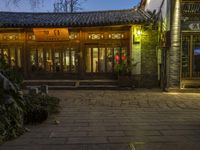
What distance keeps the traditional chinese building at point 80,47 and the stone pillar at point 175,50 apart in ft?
4.39

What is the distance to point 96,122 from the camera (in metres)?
6.06

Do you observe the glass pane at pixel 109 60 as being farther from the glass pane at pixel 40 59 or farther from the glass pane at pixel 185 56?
the glass pane at pixel 185 56

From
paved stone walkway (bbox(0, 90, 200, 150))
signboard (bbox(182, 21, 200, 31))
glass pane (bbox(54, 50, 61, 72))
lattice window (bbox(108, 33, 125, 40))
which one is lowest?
paved stone walkway (bbox(0, 90, 200, 150))

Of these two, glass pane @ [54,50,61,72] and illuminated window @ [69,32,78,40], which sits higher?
illuminated window @ [69,32,78,40]

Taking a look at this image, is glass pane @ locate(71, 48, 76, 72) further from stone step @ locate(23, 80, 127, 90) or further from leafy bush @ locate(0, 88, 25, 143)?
A: leafy bush @ locate(0, 88, 25, 143)

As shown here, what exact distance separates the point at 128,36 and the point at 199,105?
5536 mm

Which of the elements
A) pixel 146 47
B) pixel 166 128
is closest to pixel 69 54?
pixel 146 47

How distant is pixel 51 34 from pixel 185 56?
6.36m

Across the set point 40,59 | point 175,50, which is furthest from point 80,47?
point 175,50

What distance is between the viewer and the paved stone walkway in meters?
4.41

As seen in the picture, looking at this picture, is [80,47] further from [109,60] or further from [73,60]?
[109,60]

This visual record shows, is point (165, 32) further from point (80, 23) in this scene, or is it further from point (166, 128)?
point (166, 128)

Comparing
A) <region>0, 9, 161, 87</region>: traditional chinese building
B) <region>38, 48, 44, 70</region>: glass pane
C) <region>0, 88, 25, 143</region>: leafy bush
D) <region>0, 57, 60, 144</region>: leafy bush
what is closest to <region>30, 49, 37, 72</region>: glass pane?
<region>0, 9, 161, 87</region>: traditional chinese building

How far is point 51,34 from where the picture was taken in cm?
1298
